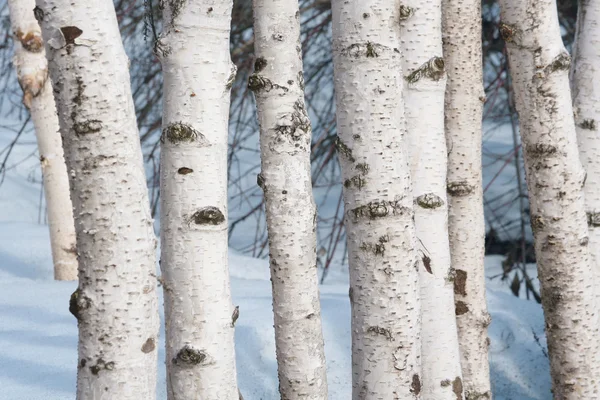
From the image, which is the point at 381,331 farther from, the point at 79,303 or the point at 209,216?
the point at 79,303

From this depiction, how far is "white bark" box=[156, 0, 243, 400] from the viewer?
5.15ft

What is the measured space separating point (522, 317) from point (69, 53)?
2.69m

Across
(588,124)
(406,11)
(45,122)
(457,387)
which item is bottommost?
(457,387)

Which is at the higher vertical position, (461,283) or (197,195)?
(197,195)

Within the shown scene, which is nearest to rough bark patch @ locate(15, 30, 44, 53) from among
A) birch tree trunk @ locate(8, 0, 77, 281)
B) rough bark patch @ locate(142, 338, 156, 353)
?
birch tree trunk @ locate(8, 0, 77, 281)

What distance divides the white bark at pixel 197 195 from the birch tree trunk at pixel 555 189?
3.68 feet

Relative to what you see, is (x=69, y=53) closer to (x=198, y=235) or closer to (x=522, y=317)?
(x=198, y=235)

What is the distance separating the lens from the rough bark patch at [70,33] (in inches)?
50.4

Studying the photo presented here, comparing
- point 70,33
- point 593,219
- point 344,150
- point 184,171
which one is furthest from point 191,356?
point 593,219

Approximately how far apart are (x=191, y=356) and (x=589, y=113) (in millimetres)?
1620

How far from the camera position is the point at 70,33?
128cm

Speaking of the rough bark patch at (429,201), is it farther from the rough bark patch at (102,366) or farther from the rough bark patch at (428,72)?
the rough bark patch at (102,366)

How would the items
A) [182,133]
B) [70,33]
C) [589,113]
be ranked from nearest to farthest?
[70,33], [182,133], [589,113]

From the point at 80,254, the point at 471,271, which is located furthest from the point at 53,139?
the point at 80,254
